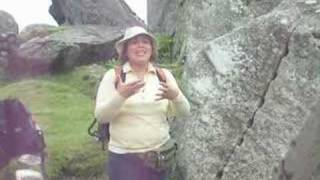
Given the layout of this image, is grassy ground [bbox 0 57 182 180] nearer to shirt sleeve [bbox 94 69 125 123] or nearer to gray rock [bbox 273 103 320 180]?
shirt sleeve [bbox 94 69 125 123]

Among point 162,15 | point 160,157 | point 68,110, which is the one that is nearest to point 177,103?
point 160,157

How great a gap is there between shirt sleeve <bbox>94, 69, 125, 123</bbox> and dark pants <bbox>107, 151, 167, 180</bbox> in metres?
0.40

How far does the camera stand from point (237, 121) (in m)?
9.38

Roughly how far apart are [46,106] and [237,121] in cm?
481

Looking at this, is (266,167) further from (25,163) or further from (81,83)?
(81,83)

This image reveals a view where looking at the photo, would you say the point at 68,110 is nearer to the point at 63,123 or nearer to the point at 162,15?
the point at 63,123

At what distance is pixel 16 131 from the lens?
8484 mm

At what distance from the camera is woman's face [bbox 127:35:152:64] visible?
269 inches

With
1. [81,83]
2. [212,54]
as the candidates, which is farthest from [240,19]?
[81,83]

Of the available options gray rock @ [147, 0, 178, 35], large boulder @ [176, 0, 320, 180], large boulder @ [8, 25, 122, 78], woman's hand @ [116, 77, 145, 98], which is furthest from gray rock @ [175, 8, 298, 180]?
gray rock @ [147, 0, 178, 35]

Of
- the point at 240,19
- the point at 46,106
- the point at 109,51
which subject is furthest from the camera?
the point at 109,51

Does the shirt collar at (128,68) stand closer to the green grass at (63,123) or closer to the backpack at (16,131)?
the backpack at (16,131)

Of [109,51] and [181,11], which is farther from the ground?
[181,11]

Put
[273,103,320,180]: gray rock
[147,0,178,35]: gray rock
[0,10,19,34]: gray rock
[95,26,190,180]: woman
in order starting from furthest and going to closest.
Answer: [147,0,178,35]: gray rock → [0,10,19,34]: gray rock → [95,26,190,180]: woman → [273,103,320,180]: gray rock
